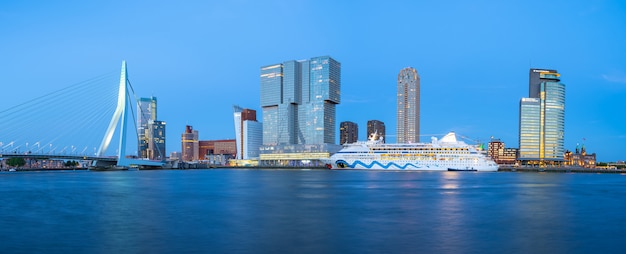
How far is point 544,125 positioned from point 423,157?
93902 mm

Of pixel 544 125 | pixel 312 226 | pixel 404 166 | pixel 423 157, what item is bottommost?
pixel 404 166

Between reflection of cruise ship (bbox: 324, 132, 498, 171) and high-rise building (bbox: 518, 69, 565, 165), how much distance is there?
7725 centimetres

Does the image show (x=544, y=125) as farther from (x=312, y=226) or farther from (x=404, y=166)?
(x=312, y=226)

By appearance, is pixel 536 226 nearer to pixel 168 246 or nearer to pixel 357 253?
pixel 357 253

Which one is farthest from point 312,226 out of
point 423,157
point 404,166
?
point 423,157

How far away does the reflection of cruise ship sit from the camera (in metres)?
109

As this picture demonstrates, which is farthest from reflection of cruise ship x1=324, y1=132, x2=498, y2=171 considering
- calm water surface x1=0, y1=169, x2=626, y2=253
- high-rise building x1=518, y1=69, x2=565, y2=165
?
calm water surface x1=0, y1=169, x2=626, y2=253

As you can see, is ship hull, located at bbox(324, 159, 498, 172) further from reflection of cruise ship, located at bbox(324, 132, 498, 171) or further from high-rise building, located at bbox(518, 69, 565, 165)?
high-rise building, located at bbox(518, 69, 565, 165)

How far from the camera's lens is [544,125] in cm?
17775

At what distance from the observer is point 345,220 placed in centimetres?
2159

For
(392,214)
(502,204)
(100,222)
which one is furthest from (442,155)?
(100,222)

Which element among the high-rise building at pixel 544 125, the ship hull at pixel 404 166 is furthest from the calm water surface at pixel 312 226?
the high-rise building at pixel 544 125

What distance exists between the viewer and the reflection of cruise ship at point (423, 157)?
356ft

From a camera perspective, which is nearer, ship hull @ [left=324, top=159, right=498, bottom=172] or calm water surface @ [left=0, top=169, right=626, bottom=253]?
calm water surface @ [left=0, top=169, right=626, bottom=253]
